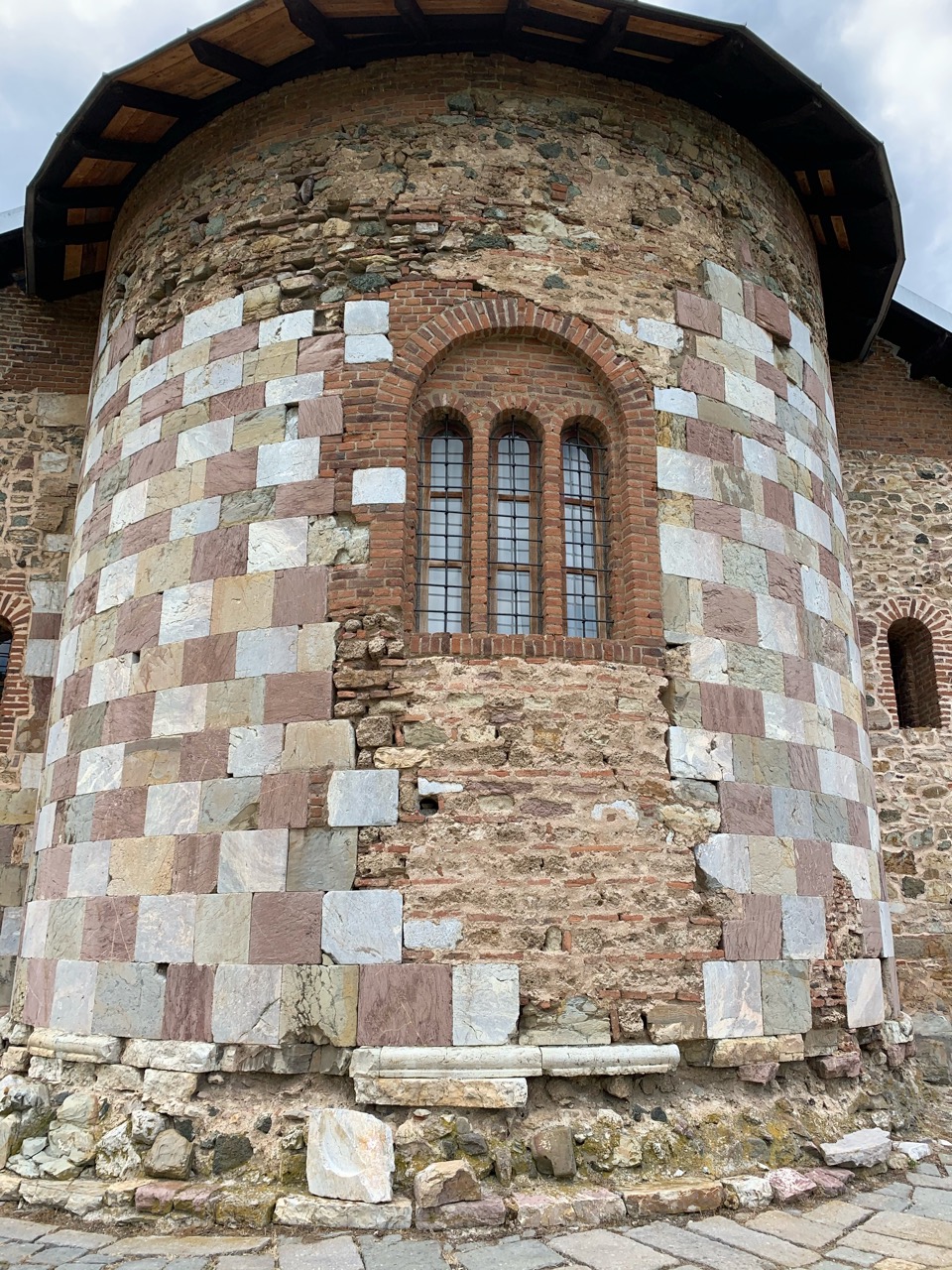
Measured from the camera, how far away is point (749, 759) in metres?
7.11

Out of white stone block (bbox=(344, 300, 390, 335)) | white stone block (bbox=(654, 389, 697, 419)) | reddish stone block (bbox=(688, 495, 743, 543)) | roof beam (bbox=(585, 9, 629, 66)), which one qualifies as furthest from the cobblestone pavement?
roof beam (bbox=(585, 9, 629, 66))

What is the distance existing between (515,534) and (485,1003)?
3173 mm

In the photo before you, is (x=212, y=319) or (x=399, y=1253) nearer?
(x=399, y=1253)

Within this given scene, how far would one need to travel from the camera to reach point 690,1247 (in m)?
5.17

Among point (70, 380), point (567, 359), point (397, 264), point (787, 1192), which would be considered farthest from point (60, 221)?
point (787, 1192)

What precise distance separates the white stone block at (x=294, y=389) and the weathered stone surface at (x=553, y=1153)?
496 cm

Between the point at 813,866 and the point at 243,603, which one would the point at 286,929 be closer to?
the point at 243,603

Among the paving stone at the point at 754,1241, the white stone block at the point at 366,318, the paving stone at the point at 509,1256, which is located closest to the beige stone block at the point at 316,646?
the white stone block at the point at 366,318

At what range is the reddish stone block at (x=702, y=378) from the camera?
7782mm

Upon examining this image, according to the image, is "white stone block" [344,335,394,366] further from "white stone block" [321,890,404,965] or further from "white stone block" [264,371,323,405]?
"white stone block" [321,890,404,965]

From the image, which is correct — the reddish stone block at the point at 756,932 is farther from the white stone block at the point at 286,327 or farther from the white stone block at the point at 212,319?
the white stone block at the point at 212,319

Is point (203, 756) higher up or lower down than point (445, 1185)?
higher up

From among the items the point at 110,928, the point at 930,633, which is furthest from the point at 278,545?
the point at 930,633

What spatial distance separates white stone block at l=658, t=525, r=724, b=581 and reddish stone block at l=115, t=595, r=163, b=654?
141 inches
